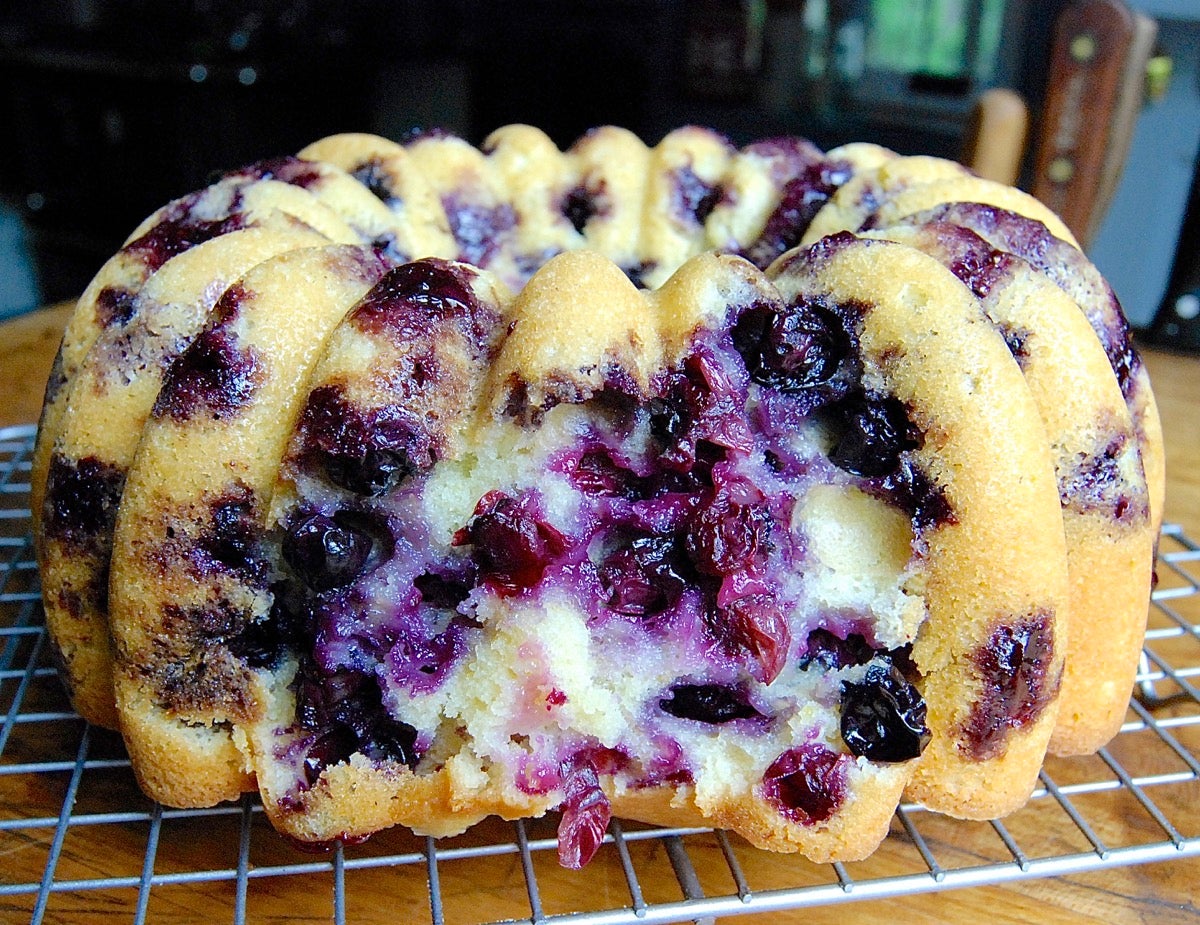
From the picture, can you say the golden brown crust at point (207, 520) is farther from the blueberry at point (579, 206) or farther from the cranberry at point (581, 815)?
the blueberry at point (579, 206)

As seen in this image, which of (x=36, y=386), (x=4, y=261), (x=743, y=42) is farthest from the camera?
(x=4, y=261)

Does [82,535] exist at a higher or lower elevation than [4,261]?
higher

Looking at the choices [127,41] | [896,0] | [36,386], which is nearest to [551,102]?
[896,0]

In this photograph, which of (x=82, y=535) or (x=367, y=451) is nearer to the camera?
(x=367, y=451)

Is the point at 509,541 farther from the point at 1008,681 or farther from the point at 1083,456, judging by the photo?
the point at 1083,456

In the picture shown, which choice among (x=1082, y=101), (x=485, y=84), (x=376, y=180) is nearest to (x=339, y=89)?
(x=485, y=84)

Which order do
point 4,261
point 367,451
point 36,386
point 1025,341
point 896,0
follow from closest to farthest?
point 367,451
point 1025,341
point 36,386
point 896,0
point 4,261

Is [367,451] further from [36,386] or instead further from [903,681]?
[36,386]
